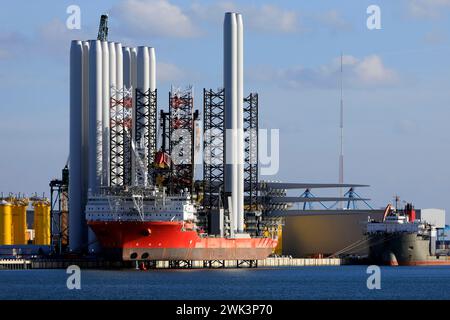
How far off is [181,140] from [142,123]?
5.40m

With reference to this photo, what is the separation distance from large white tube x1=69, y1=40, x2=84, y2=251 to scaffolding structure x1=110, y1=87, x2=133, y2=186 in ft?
11.0

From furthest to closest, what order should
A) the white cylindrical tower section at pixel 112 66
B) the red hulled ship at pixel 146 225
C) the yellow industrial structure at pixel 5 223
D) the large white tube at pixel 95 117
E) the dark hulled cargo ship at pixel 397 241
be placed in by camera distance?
the yellow industrial structure at pixel 5 223, the dark hulled cargo ship at pixel 397 241, the white cylindrical tower section at pixel 112 66, the large white tube at pixel 95 117, the red hulled ship at pixel 146 225

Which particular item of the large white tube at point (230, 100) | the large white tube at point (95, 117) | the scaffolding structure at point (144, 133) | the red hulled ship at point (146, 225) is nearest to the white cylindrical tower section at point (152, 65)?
the scaffolding structure at point (144, 133)

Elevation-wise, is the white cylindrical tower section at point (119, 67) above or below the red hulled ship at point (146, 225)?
above

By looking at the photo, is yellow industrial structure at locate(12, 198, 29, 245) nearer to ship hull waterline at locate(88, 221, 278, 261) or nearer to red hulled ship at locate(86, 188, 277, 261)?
red hulled ship at locate(86, 188, 277, 261)

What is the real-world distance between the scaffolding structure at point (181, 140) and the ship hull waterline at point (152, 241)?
19.3 feet

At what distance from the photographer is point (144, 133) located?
406ft

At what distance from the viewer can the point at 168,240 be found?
113m

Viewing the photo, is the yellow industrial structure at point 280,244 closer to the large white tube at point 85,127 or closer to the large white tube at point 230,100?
the large white tube at point 230,100

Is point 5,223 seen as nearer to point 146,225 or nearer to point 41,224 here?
point 41,224

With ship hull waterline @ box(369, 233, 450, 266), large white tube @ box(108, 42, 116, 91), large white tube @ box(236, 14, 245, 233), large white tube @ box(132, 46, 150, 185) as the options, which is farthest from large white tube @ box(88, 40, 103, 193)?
ship hull waterline @ box(369, 233, 450, 266)

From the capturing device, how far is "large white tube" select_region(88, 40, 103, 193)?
122m

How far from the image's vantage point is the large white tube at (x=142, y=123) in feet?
391
